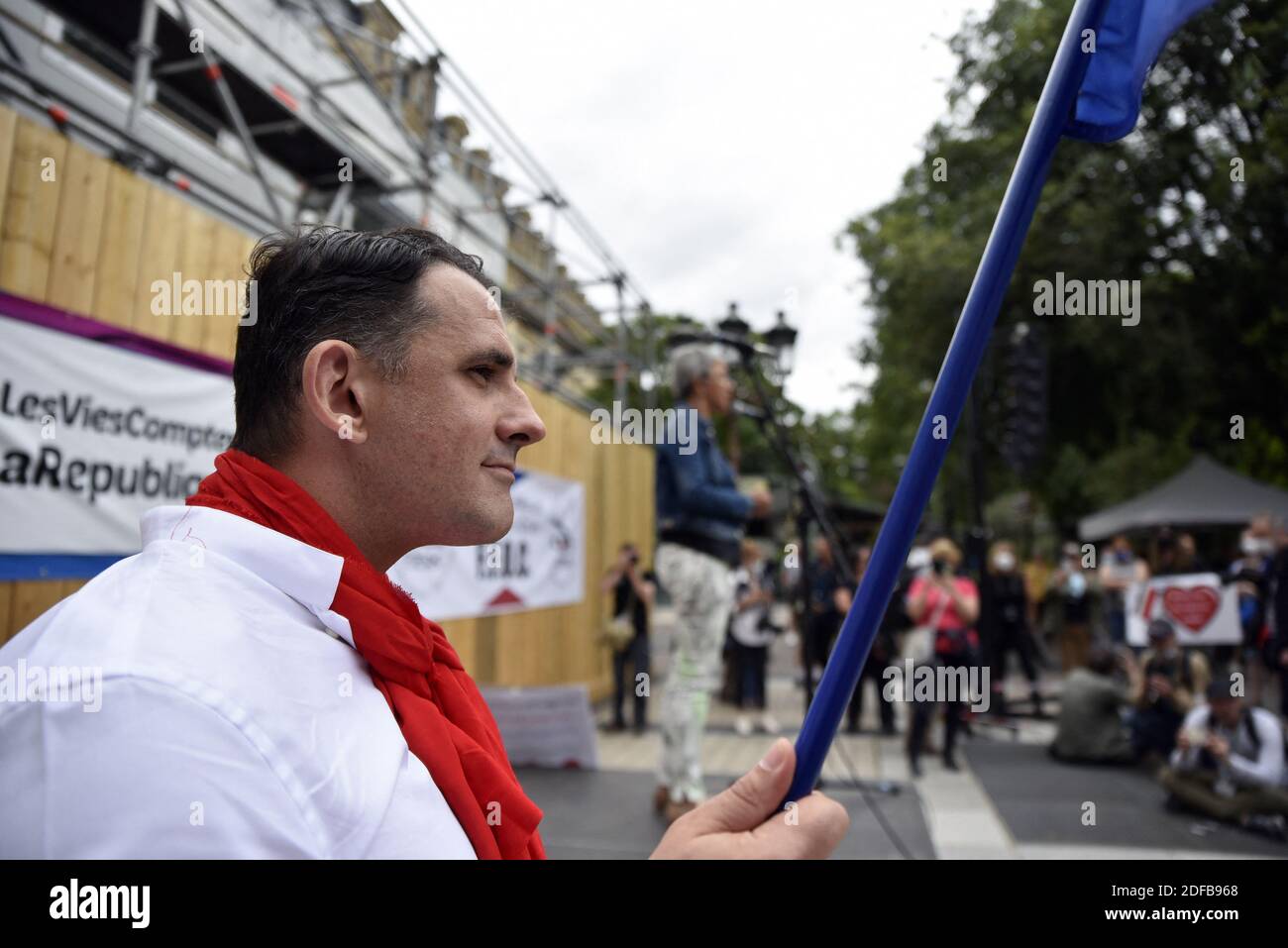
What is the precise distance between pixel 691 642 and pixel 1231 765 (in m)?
3.64

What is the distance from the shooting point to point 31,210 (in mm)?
3160

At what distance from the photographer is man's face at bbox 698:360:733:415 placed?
170 inches

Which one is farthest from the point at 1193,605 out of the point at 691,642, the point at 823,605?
the point at 691,642

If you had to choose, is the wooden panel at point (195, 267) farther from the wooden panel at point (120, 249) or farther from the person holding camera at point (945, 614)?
the person holding camera at point (945, 614)

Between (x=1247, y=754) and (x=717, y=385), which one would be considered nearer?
(x=717, y=385)

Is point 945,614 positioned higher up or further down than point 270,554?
further down

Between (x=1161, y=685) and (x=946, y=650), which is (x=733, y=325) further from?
(x=1161, y=685)

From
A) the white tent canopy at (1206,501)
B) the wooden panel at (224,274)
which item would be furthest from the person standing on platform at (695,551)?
the white tent canopy at (1206,501)

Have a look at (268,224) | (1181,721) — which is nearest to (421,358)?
(268,224)

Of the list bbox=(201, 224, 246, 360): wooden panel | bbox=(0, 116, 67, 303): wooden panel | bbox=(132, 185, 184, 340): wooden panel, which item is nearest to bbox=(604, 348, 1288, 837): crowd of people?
bbox=(201, 224, 246, 360): wooden panel

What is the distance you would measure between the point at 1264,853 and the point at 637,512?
711cm
